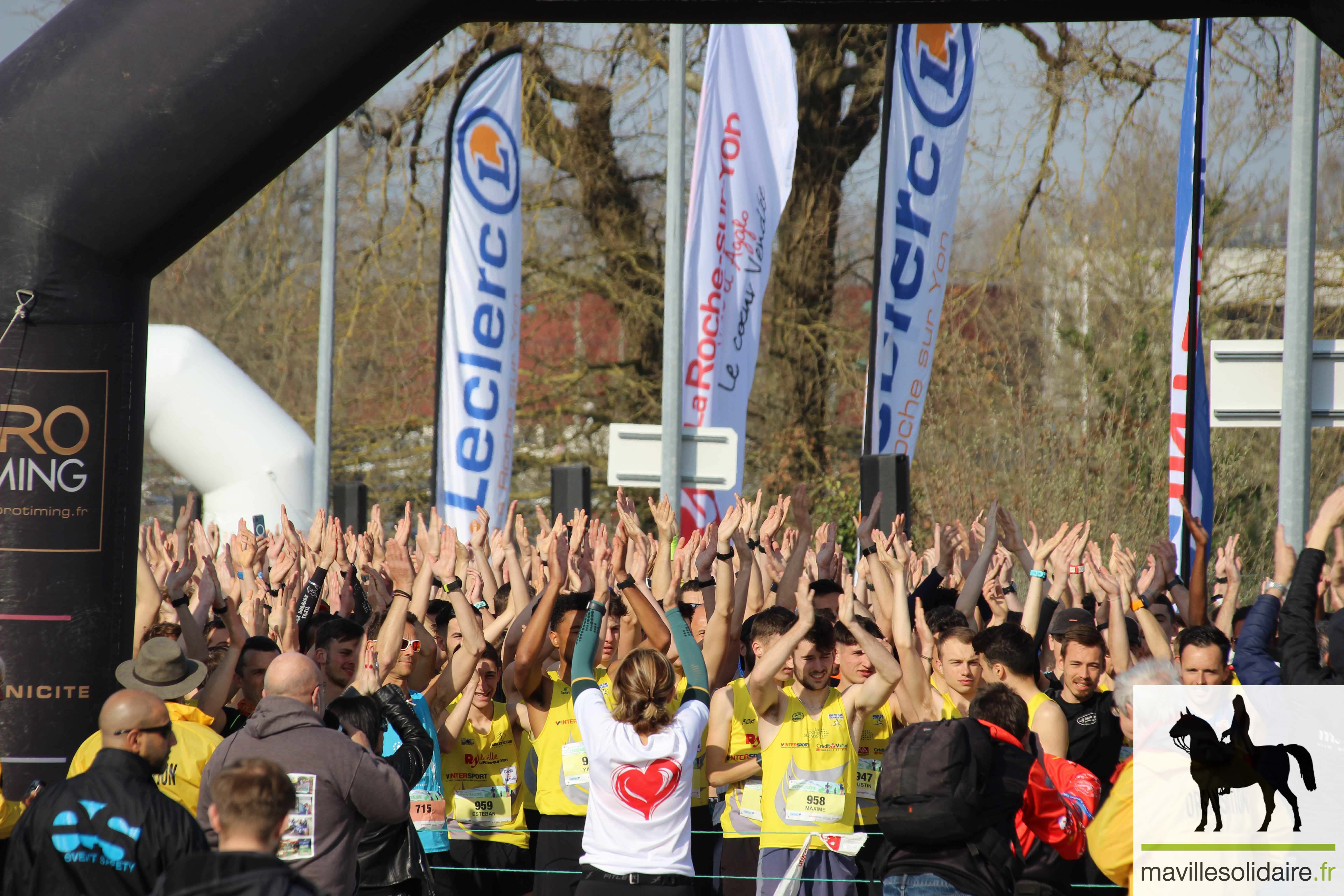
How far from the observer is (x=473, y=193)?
13.1 meters

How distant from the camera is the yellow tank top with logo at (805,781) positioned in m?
5.55

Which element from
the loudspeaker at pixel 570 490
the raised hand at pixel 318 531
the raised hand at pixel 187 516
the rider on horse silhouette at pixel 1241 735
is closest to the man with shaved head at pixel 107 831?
the rider on horse silhouette at pixel 1241 735

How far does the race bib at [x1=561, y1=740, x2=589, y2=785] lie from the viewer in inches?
237

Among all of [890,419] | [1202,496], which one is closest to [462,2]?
[890,419]

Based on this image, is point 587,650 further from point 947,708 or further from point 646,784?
point 947,708

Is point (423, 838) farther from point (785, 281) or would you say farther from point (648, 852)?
point (785, 281)

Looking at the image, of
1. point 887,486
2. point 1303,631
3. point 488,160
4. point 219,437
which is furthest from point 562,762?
point 219,437

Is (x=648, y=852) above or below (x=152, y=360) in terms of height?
below

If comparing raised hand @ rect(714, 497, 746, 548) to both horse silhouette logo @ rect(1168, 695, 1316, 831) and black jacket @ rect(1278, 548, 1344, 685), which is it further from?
horse silhouette logo @ rect(1168, 695, 1316, 831)

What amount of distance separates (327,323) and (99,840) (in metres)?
14.8

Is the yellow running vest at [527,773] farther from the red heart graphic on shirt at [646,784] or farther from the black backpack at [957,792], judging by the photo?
the black backpack at [957,792]

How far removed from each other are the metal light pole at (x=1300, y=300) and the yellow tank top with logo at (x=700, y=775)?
6359 millimetres

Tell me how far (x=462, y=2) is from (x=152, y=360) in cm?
1120

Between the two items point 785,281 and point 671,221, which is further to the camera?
point 785,281
